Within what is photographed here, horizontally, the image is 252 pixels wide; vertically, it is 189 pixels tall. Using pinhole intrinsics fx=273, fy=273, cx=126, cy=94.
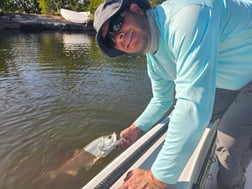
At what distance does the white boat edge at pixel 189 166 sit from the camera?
1.73 m

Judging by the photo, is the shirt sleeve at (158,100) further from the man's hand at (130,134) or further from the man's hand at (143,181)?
the man's hand at (143,181)

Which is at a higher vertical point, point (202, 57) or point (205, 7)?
point (205, 7)

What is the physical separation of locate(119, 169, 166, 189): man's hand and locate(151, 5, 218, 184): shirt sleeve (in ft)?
0.23

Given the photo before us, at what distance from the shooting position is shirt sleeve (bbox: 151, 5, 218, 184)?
1148 mm

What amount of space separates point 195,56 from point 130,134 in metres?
1.18

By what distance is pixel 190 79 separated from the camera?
3.92ft

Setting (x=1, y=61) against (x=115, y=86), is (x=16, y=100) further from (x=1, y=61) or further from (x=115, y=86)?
(x=1, y=61)

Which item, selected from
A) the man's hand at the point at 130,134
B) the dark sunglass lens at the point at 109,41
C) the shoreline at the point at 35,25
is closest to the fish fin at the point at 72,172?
the man's hand at the point at 130,134

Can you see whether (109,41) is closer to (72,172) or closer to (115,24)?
(115,24)

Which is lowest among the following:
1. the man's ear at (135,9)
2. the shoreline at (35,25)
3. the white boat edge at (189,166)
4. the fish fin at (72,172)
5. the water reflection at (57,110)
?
the shoreline at (35,25)

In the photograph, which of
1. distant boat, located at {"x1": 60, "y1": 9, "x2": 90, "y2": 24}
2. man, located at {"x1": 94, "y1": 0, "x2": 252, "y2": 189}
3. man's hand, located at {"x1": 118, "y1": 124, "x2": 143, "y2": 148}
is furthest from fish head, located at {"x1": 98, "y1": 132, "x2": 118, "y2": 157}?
distant boat, located at {"x1": 60, "y1": 9, "x2": 90, "y2": 24}

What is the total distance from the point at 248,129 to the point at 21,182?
3185mm

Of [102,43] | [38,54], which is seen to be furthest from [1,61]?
[102,43]

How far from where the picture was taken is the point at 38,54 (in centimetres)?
1347
